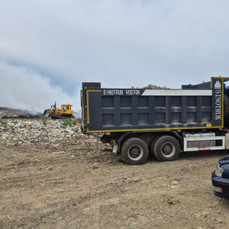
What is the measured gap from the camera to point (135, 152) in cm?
675

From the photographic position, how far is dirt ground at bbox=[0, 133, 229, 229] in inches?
128

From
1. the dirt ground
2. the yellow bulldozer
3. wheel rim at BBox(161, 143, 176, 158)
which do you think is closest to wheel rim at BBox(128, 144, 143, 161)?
the dirt ground

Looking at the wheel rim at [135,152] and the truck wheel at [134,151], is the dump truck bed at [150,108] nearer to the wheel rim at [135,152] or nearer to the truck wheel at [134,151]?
the truck wheel at [134,151]

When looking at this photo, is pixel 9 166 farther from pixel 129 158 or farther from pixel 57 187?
pixel 129 158

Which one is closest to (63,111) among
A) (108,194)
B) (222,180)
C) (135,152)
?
(135,152)

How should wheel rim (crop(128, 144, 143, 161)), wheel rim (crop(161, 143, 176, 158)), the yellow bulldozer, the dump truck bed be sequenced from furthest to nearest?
the yellow bulldozer, wheel rim (crop(161, 143, 176, 158)), wheel rim (crop(128, 144, 143, 161)), the dump truck bed

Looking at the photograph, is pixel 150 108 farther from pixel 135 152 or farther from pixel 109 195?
pixel 109 195

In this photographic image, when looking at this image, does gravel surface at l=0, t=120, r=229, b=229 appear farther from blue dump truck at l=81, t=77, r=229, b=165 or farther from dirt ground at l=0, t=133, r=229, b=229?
blue dump truck at l=81, t=77, r=229, b=165

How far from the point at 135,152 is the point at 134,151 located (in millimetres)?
49

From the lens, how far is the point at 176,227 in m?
3.05

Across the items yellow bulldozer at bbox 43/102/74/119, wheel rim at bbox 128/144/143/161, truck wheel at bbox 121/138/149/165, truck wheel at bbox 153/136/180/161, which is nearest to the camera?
truck wheel at bbox 121/138/149/165

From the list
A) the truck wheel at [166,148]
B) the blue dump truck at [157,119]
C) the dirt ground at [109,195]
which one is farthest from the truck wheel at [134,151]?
the truck wheel at [166,148]

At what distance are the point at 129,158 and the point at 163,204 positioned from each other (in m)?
2.94

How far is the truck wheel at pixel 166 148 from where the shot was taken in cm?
684
